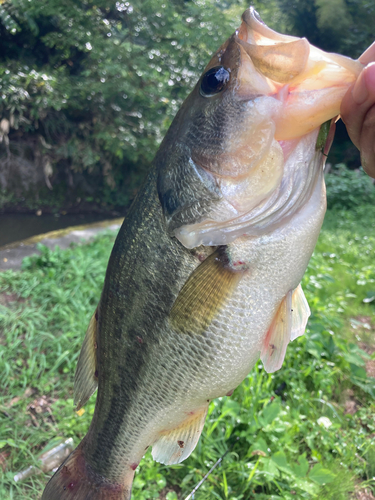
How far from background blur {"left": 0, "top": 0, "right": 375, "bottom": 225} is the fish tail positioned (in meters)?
7.37

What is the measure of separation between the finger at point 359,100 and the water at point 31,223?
271 inches

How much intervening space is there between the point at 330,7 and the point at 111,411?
1616 centimetres

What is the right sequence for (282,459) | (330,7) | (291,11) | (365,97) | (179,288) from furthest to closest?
(291,11) → (330,7) → (282,459) → (179,288) → (365,97)

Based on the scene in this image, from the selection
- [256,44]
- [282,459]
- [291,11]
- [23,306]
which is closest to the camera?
[256,44]

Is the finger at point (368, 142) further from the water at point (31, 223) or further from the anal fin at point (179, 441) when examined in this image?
the water at point (31, 223)

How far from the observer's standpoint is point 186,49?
8.52m

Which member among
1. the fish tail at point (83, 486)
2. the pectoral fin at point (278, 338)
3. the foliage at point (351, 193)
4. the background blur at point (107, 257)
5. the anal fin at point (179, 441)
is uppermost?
the pectoral fin at point (278, 338)

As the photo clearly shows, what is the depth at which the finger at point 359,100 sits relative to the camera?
932 millimetres

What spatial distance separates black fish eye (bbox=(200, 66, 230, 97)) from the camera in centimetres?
111

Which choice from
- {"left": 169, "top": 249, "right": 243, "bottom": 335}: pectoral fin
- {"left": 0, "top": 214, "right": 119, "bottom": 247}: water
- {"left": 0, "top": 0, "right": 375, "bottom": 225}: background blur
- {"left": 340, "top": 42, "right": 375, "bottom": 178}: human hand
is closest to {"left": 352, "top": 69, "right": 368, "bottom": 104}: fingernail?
{"left": 340, "top": 42, "right": 375, "bottom": 178}: human hand

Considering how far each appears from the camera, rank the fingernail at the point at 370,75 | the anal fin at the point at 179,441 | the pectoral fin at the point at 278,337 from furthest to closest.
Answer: the anal fin at the point at 179,441, the pectoral fin at the point at 278,337, the fingernail at the point at 370,75

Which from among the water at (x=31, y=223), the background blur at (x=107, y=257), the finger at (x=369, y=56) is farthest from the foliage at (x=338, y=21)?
the finger at (x=369, y=56)

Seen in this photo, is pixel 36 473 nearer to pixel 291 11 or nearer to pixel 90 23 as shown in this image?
pixel 90 23

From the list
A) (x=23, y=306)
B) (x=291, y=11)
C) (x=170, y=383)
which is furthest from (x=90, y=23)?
(x=291, y=11)
